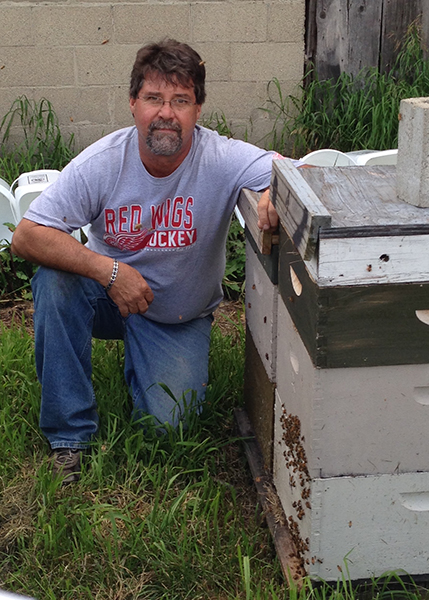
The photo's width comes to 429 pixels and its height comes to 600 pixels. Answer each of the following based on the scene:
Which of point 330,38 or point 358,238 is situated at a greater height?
point 330,38

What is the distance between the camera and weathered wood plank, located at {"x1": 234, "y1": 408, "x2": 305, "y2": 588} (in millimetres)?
2221

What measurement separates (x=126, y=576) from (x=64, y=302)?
972mm

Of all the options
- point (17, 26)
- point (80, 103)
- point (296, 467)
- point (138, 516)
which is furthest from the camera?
point (80, 103)

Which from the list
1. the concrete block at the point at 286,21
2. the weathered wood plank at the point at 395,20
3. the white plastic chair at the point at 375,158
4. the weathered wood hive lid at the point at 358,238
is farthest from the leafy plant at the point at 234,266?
the weathered wood hive lid at the point at 358,238

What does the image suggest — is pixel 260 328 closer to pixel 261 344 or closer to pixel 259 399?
pixel 261 344

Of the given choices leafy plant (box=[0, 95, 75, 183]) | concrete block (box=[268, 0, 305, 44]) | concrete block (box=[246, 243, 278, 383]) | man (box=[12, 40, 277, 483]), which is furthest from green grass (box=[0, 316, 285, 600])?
concrete block (box=[268, 0, 305, 44])

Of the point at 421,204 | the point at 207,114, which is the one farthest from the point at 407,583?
the point at 207,114

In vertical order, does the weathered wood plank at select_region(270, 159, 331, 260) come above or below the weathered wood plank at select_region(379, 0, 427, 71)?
below

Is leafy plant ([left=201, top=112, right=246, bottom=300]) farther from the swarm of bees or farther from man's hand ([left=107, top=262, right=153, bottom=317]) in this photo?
the swarm of bees

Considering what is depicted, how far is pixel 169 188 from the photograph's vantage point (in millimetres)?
2846

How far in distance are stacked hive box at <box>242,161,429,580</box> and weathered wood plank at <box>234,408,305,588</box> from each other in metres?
0.05

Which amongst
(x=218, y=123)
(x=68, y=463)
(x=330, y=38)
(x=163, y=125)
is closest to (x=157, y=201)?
(x=163, y=125)

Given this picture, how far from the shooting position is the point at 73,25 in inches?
195

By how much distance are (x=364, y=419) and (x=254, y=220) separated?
2.63 ft
